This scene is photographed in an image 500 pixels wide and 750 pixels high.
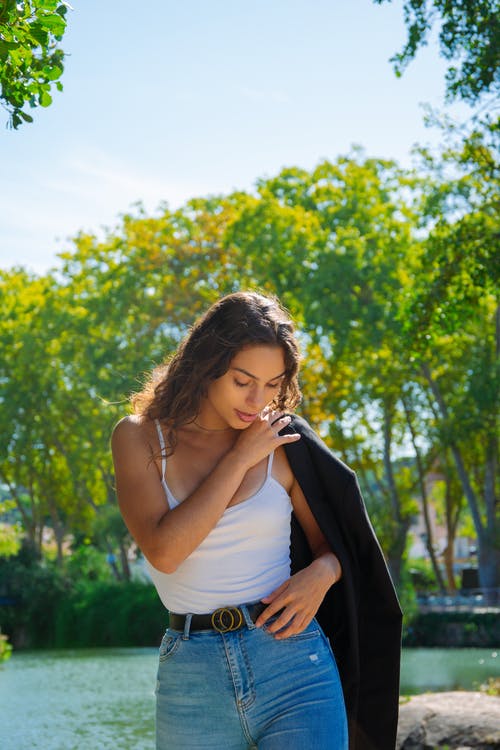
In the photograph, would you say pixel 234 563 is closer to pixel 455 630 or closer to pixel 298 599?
pixel 298 599

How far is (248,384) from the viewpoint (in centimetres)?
331

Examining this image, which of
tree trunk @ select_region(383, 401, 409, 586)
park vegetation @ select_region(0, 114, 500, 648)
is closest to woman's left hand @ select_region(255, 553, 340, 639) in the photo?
park vegetation @ select_region(0, 114, 500, 648)

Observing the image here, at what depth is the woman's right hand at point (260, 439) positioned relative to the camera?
10.6 ft

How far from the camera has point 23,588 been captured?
145ft

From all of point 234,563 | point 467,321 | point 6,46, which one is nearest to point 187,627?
point 234,563

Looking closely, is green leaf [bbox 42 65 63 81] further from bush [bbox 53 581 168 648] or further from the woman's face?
bush [bbox 53 581 168 648]

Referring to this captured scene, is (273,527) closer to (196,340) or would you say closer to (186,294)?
(196,340)

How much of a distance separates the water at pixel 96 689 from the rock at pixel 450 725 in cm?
306

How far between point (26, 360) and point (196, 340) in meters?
43.8

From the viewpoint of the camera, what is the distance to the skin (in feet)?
10.2

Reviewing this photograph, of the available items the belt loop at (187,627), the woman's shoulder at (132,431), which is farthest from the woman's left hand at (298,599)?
the woman's shoulder at (132,431)

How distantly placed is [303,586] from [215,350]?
0.69 meters

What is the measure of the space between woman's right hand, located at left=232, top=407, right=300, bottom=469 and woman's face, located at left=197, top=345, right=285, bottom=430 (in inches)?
1.3

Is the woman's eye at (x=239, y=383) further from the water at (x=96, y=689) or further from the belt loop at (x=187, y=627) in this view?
the water at (x=96, y=689)
